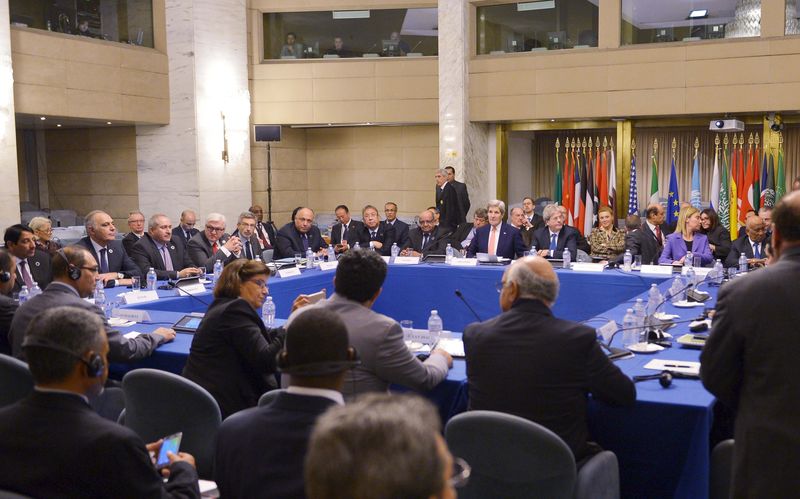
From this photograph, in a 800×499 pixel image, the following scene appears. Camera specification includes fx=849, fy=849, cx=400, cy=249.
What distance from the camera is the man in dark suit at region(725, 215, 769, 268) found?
288 inches

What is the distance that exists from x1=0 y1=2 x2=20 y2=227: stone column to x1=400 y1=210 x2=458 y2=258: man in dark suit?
4652mm

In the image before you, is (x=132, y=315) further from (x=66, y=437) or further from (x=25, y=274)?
(x=66, y=437)

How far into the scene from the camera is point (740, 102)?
11164mm

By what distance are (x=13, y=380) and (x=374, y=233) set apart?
20.5ft

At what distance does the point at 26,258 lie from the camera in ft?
22.1

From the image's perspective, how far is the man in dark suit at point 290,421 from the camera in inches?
77.9

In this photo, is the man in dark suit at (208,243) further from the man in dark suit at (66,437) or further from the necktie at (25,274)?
the man in dark suit at (66,437)

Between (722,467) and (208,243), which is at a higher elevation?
(208,243)

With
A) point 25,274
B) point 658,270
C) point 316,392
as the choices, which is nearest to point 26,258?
point 25,274

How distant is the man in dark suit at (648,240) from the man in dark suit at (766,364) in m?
5.89

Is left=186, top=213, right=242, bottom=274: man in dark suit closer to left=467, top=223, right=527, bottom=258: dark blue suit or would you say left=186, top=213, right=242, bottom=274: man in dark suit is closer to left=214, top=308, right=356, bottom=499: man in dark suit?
left=467, top=223, right=527, bottom=258: dark blue suit

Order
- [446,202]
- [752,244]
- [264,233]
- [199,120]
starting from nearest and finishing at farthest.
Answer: [752,244], [264,233], [446,202], [199,120]

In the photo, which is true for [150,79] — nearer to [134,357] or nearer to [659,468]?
[134,357]

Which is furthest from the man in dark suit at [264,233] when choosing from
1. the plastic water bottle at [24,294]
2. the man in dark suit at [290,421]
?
the man in dark suit at [290,421]
